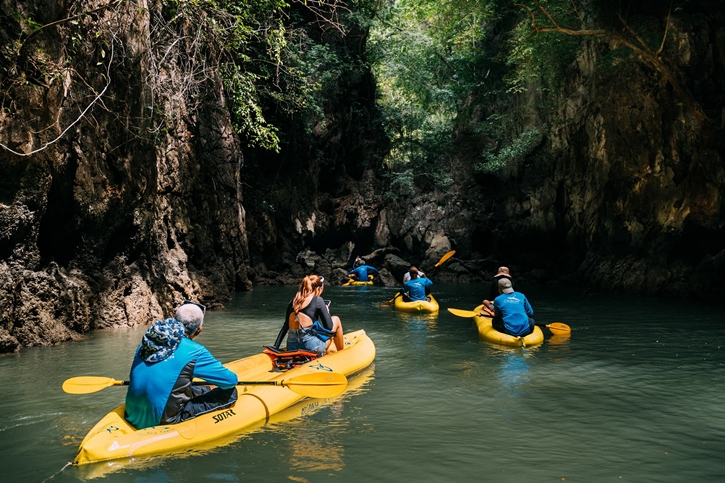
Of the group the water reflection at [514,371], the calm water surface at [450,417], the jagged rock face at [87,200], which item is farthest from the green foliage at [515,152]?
the water reflection at [514,371]

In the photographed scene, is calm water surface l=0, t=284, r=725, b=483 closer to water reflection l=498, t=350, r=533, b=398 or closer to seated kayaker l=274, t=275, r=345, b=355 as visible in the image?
water reflection l=498, t=350, r=533, b=398

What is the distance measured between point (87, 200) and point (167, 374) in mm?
5665

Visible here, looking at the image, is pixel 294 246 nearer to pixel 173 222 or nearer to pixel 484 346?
pixel 173 222

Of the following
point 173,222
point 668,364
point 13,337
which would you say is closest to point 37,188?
point 13,337

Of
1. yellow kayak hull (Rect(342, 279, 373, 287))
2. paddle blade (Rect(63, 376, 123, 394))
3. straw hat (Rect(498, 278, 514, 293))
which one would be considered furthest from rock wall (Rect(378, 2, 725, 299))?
paddle blade (Rect(63, 376, 123, 394))

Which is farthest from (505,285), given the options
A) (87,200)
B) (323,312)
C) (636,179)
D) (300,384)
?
(636,179)

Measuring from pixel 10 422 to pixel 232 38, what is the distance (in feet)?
26.2

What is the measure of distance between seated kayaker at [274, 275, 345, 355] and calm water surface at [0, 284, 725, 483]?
65 cm

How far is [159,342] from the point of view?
3.94 metres

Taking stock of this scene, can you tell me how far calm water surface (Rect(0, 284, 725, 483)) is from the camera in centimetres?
368

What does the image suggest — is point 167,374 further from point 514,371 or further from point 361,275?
point 361,275

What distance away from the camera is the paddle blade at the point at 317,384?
4.92 metres

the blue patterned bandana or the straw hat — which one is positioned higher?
the blue patterned bandana

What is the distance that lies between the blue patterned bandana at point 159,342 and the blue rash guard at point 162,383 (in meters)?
0.03
